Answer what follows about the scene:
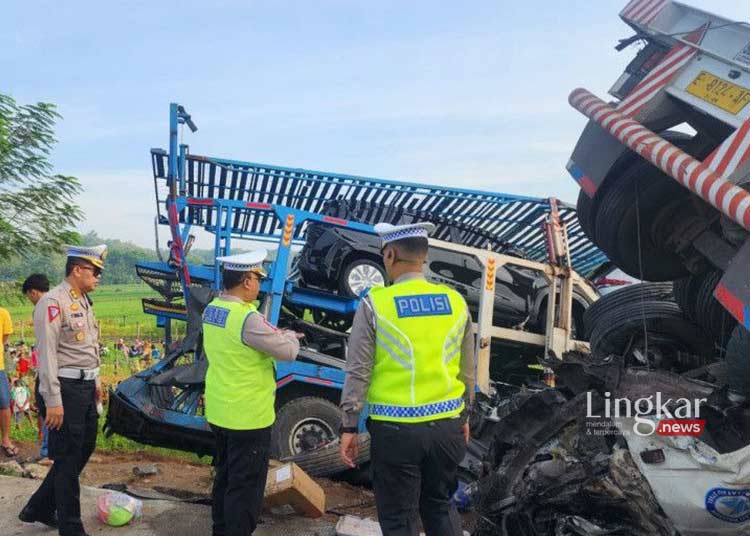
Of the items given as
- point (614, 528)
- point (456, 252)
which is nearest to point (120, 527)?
point (614, 528)

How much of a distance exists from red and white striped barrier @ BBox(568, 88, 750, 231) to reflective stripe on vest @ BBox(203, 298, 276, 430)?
214cm

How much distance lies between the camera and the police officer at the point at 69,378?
3.14 meters

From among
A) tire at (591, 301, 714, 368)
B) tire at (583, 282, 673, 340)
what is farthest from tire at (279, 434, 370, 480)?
tire at (583, 282, 673, 340)

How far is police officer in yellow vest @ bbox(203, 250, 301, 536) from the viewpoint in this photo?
3.00 metres

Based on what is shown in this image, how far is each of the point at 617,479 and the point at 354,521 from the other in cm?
153

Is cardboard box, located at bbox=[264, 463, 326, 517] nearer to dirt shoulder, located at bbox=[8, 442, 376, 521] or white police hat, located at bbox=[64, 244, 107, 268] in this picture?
dirt shoulder, located at bbox=[8, 442, 376, 521]

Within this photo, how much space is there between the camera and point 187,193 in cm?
604

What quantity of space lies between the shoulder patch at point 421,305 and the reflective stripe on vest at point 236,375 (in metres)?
0.89

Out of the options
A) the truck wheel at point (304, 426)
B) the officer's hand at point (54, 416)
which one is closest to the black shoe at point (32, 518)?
the officer's hand at point (54, 416)

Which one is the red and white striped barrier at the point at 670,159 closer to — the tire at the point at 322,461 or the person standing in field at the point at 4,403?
the tire at the point at 322,461

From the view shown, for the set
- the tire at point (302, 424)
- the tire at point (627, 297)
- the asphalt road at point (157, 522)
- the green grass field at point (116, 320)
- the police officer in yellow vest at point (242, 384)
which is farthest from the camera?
the green grass field at point (116, 320)

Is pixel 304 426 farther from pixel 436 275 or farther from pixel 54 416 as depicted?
pixel 54 416

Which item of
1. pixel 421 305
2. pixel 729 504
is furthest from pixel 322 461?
pixel 729 504

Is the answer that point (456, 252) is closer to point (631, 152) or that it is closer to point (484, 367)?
point (484, 367)
